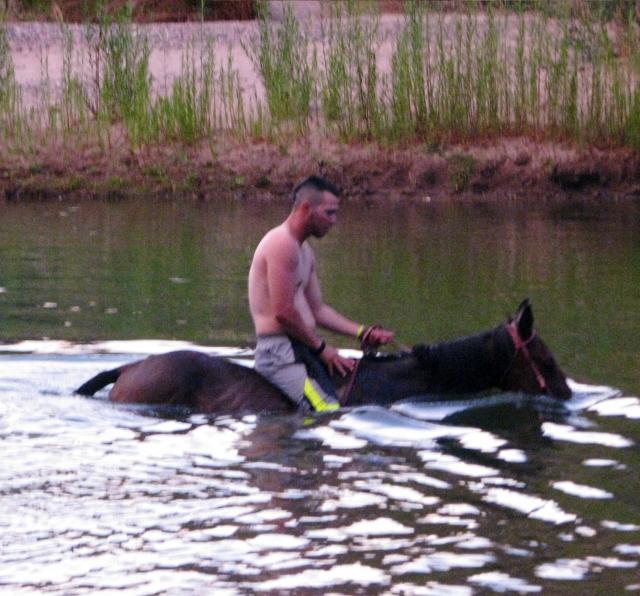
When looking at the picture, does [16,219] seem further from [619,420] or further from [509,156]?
[619,420]

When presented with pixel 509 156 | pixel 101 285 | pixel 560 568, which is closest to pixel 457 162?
pixel 509 156

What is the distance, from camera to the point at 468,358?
29.9 ft

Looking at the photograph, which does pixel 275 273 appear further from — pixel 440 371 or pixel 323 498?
pixel 323 498

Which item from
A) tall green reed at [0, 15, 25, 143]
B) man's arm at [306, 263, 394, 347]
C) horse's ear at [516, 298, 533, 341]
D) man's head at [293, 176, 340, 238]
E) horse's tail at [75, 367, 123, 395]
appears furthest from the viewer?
tall green reed at [0, 15, 25, 143]

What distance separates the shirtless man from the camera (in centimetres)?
899

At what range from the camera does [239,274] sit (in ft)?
48.1

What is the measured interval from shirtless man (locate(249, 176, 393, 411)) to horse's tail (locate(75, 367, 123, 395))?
0.89m

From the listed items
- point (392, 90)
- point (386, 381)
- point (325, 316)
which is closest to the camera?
point (386, 381)

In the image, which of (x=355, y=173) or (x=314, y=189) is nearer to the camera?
(x=314, y=189)

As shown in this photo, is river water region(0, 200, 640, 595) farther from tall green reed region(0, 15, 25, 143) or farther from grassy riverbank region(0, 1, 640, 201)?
tall green reed region(0, 15, 25, 143)

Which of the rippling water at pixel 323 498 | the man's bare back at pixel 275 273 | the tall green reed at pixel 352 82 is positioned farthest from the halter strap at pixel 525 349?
the tall green reed at pixel 352 82

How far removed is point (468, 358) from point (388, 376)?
20.1 inches

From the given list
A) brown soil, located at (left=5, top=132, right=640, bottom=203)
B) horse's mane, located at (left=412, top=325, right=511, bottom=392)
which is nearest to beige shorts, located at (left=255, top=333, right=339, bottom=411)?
horse's mane, located at (left=412, top=325, right=511, bottom=392)

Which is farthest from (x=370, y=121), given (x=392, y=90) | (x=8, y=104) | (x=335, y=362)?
(x=335, y=362)
